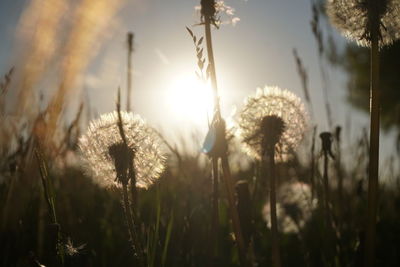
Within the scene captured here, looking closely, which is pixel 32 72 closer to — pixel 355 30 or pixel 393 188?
pixel 355 30

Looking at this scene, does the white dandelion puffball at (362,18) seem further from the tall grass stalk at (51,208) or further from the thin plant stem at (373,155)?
the tall grass stalk at (51,208)

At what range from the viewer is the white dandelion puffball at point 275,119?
2223mm

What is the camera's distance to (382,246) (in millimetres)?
3156

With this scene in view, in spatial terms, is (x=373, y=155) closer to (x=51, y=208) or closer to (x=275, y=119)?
(x=275, y=119)

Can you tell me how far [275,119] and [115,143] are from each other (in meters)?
0.81

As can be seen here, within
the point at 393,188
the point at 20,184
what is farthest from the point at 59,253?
the point at 393,188

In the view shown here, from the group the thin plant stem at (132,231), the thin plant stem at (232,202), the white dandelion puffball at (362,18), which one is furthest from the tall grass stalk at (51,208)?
the white dandelion puffball at (362,18)

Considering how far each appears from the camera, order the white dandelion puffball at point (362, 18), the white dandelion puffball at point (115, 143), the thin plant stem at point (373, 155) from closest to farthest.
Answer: the thin plant stem at point (373, 155) → the white dandelion puffball at point (362, 18) → the white dandelion puffball at point (115, 143)

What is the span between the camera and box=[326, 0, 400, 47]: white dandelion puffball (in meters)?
1.68

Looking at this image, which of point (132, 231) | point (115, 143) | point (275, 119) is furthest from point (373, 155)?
point (115, 143)

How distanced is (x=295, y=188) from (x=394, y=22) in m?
2.69

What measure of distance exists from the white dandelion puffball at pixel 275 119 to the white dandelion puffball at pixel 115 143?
0.47m

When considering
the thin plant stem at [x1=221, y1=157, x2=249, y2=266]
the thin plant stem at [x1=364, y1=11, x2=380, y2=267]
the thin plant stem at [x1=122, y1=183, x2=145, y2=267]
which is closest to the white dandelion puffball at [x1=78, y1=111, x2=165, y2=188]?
the thin plant stem at [x1=122, y1=183, x2=145, y2=267]

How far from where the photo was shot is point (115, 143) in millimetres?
2041
